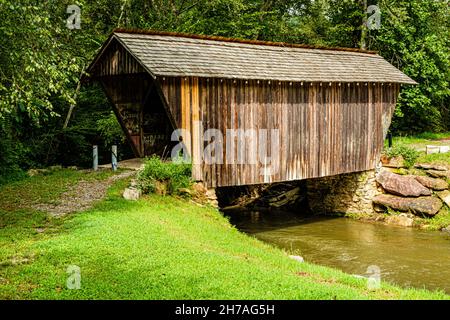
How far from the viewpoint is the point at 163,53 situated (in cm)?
1459

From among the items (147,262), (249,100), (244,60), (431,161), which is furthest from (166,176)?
(431,161)

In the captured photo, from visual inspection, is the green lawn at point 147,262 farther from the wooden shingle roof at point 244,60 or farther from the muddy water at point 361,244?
the wooden shingle roof at point 244,60

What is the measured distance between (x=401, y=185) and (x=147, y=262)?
14.2 metres

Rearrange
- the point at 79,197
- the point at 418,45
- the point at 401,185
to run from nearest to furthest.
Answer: the point at 79,197, the point at 401,185, the point at 418,45

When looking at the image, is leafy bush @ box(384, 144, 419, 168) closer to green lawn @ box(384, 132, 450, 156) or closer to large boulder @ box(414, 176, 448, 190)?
large boulder @ box(414, 176, 448, 190)

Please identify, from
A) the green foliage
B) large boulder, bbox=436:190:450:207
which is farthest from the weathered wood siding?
the green foliage

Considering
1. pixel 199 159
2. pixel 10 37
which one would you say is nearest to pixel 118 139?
pixel 199 159

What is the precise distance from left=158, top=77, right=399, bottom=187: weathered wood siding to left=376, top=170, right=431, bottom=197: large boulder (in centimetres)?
78

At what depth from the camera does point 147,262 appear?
9055 millimetres

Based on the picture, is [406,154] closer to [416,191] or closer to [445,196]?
[416,191]

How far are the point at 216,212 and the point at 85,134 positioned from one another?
10.2 metres

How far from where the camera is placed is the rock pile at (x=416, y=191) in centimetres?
1980

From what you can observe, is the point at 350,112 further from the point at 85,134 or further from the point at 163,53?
the point at 85,134

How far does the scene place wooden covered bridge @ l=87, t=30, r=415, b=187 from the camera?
14797 mm
